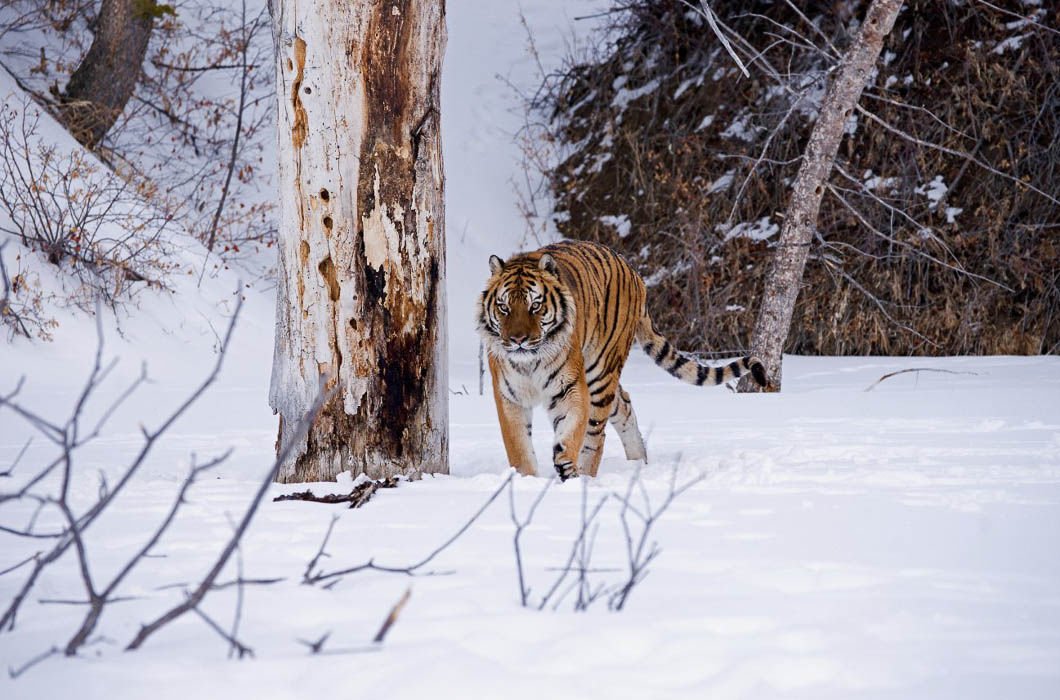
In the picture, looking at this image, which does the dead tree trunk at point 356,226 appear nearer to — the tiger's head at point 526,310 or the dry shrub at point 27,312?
the tiger's head at point 526,310

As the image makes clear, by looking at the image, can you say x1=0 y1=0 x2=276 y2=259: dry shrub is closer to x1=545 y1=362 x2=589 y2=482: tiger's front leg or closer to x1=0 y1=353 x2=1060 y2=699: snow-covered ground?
x1=545 y1=362 x2=589 y2=482: tiger's front leg

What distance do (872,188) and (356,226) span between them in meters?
8.27

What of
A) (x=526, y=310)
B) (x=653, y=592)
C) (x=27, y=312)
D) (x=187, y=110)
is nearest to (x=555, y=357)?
(x=526, y=310)

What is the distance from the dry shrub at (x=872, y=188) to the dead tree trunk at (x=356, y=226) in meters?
5.27

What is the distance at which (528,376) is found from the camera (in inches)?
194

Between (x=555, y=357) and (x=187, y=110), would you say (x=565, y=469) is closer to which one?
(x=555, y=357)

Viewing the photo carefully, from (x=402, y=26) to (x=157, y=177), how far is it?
942 cm

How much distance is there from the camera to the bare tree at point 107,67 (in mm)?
11156

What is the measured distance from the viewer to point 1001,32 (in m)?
10.8

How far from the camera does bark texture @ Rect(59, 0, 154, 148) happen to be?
11.2 m

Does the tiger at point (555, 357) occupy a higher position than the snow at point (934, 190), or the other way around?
the snow at point (934, 190)

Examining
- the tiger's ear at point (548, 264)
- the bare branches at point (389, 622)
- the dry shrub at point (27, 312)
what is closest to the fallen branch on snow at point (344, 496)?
the tiger's ear at point (548, 264)

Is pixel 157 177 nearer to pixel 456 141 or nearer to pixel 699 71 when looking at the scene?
pixel 456 141

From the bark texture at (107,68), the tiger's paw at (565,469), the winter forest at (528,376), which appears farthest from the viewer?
the bark texture at (107,68)
